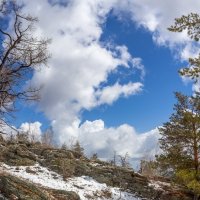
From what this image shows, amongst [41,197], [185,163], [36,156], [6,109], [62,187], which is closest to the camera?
[41,197]

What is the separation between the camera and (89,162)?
37.2 meters

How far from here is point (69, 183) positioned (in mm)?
29266

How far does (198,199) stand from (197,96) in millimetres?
7869

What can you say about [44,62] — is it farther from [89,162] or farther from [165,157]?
[89,162]

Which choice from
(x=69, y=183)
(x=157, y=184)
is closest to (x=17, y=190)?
(x=69, y=183)

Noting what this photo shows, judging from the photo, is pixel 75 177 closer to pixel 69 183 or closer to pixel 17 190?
pixel 69 183

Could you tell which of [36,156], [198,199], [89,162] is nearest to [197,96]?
[198,199]

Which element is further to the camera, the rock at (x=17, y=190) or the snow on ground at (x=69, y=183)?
the snow on ground at (x=69, y=183)

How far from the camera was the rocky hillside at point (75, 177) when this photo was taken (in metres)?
28.2

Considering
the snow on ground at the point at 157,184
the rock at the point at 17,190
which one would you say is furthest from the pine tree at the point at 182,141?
the rock at the point at 17,190

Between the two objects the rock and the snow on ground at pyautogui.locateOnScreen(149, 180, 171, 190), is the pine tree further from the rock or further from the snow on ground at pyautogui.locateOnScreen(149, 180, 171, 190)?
the rock

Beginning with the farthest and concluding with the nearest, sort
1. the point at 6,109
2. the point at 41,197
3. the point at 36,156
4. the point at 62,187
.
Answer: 1. the point at 36,156
2. the point at 62,187
3. the point at 6,109
4. the point at 41,197

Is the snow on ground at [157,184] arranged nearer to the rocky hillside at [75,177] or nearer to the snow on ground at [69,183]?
the rocky hillside at [75,177]

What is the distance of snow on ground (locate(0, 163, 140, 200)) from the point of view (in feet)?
91.5
